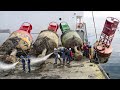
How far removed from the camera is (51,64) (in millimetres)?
19016

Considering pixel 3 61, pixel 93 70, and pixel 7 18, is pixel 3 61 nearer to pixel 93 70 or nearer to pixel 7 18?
pixel 93 70

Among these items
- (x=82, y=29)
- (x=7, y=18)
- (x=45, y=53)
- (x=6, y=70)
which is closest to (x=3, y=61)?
(x=6, y=70)

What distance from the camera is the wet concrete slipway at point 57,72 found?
15.6 meters

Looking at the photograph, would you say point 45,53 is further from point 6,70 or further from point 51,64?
point 6,70

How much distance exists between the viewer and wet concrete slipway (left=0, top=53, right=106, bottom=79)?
615 inches

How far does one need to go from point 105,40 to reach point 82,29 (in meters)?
6.52

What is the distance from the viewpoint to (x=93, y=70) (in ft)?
56.1

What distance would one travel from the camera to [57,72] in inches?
652

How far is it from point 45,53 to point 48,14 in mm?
12674

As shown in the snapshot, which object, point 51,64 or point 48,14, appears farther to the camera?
point 48,14

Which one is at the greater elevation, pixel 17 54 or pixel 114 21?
pixel 114 21

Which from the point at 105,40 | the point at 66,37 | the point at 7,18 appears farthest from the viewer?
the point at 7,18

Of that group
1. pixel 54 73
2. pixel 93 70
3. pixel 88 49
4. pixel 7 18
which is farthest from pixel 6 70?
pixel 7 18

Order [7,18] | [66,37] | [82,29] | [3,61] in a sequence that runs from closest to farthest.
→ [3,61] → [66,37] → [82,29] → [7,18]
